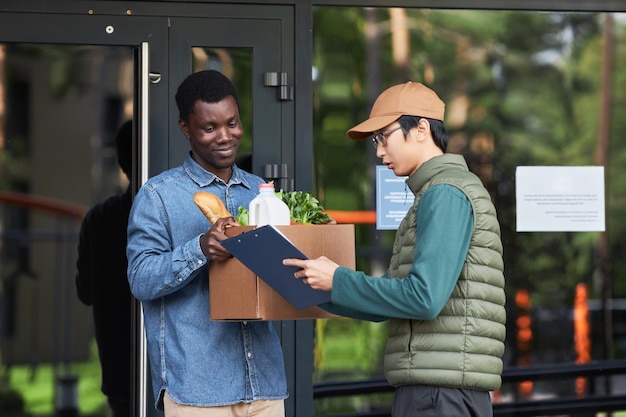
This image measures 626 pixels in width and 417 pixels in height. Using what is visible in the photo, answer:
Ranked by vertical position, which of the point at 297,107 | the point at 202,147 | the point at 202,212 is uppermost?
the point at 297,107

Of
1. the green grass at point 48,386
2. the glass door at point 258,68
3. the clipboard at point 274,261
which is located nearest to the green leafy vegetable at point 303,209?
the clipboard at point 274,261

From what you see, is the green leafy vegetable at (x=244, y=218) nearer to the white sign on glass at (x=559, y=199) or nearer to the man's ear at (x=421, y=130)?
the man's ear at (x=421, y=130)

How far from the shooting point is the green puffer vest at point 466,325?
9.29ft

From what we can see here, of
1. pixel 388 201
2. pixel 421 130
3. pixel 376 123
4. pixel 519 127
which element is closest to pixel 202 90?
pixel 376 123

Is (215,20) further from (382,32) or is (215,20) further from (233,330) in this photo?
(233,330)

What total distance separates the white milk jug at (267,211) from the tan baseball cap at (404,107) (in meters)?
0.32

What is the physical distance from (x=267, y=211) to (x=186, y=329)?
536mm

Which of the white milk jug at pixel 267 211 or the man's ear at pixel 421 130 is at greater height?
the man's ear at pixel 421 130

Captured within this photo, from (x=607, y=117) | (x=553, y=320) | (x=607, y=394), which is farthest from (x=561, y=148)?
(x=607, y=394)

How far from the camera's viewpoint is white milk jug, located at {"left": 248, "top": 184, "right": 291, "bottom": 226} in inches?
118

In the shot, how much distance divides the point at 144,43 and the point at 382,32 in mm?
1062

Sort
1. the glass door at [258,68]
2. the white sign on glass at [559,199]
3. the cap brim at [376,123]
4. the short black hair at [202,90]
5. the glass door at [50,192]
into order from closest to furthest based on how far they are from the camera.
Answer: the cap brim at [376,123], the short black hair at [202,90], the glass door at [258,68], the white sign on glass at [559,199], the glass door at [50,192]

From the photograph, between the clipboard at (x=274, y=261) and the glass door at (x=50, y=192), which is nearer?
the clipboard at (x=274, y=261)

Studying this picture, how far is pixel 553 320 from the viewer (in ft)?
15.4
